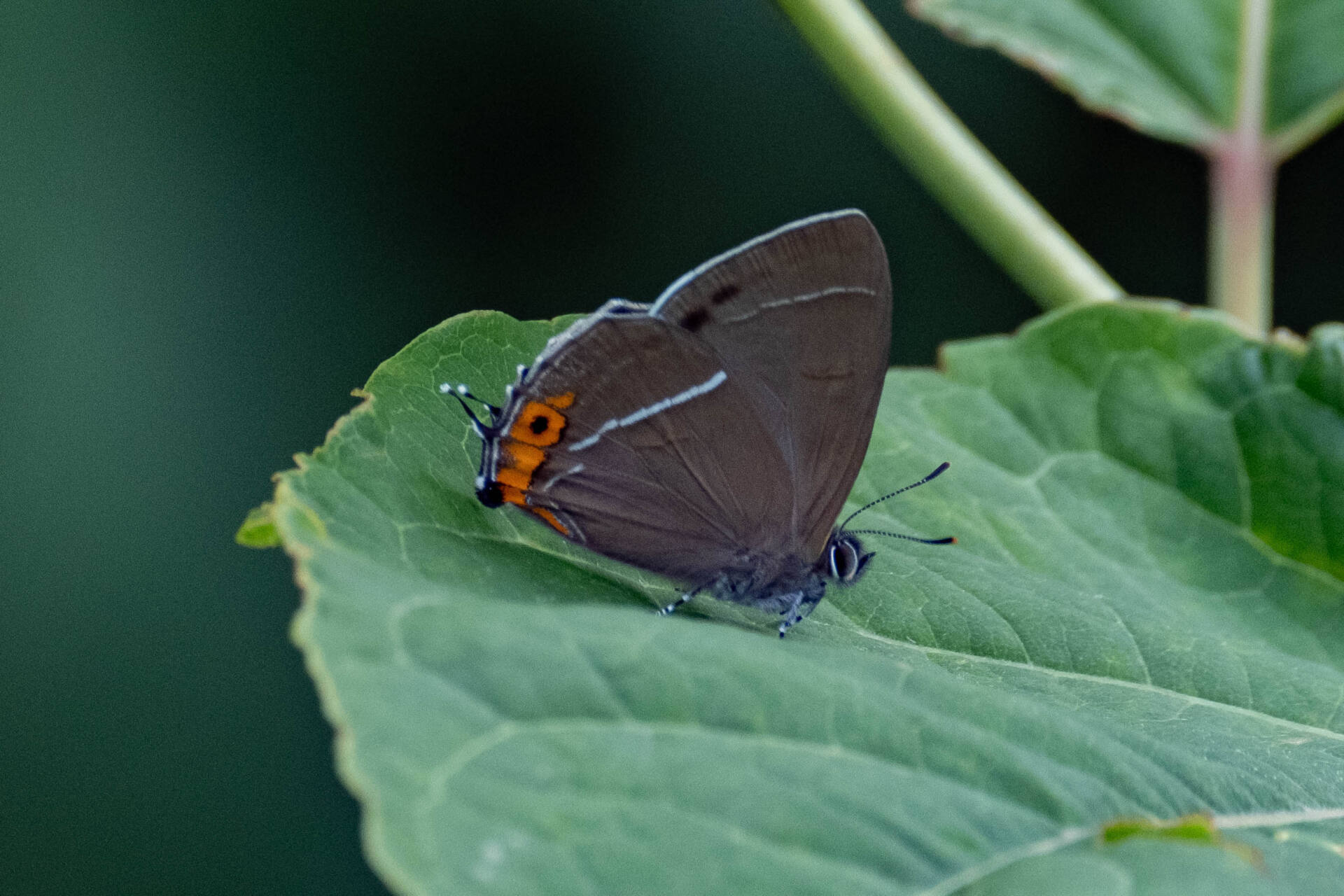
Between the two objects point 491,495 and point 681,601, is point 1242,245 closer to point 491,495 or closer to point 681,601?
point 681,601

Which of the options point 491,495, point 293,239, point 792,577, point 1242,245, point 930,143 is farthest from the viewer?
point 293,239

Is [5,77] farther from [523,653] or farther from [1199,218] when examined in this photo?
[1199,218]

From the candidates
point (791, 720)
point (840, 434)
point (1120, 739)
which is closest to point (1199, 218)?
point (840, 434)

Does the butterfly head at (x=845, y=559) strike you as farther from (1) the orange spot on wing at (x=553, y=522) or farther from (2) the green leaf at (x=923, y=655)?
(1) the orange spot on wing at (x=553, y=522)

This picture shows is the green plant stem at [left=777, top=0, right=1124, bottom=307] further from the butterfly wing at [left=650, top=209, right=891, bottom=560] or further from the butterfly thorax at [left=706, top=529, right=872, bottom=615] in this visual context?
the butterfly thorax at [left=706, top=529, right=872, bottom=615]

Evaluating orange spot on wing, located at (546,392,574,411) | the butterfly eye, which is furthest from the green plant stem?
orange spot on wing, located at (546,392,574,411)

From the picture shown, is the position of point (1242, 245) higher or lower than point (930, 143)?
lower

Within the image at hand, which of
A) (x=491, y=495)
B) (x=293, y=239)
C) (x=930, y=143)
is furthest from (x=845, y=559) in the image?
(x=293, y=239)
